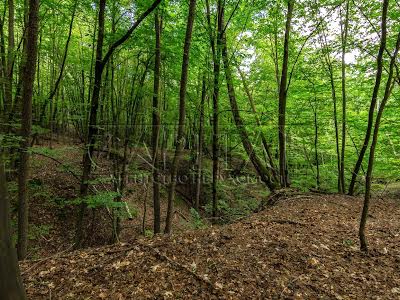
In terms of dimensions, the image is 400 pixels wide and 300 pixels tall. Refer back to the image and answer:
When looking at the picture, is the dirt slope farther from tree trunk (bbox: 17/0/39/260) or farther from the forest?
tree trunk (bbox: 17/0/39/260)

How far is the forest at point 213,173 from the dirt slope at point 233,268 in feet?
0.07

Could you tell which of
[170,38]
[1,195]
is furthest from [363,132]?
[1,195]

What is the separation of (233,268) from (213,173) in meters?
5.54

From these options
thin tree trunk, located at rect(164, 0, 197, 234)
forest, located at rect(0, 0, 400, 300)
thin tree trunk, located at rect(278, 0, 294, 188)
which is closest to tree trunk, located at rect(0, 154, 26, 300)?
forest, located at rect(0, 0, 400, 300)

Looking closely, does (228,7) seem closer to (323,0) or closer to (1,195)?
(323,0)

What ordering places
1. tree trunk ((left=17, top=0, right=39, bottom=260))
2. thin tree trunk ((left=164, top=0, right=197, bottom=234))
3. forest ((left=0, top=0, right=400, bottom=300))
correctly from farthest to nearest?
1. thin tree trunk ((left=164, top=0, right=197, bottom=234))
2. tree trunk ((left=17, top=0, right=39, bottom=260))
3. forest ((left=0, top=0, right=400, bottom=300))

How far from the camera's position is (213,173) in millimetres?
9062

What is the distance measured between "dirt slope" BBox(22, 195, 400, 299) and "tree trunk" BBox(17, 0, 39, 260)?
1540mm

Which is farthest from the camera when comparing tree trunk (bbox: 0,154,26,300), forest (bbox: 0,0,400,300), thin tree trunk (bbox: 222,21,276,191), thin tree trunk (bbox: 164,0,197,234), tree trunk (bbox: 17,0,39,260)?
thin tree trunk (bbox: 222,21,276,191)

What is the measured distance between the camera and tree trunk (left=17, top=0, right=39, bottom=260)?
15.4 ft

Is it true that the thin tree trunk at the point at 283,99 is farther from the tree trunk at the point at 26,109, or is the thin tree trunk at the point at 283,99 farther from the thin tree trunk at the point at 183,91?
the tree trunk at the point at 26,109

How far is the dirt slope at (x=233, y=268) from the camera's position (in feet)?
10.4

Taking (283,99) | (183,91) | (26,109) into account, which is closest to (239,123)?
(283,99)

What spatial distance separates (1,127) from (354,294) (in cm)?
881
